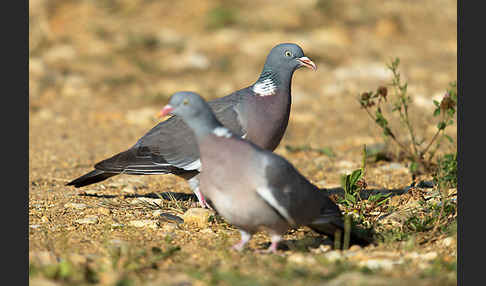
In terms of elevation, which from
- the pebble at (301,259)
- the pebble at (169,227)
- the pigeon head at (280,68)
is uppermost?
the pigeon head at (280,68)

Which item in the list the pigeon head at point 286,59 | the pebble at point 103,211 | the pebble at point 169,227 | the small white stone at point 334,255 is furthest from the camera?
the pigeon head at point 286,59

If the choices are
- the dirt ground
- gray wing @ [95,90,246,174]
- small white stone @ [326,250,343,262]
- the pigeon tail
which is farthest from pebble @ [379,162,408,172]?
small white stone @ [326,250,343,262]

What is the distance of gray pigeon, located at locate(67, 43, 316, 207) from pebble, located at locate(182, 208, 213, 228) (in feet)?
1.55

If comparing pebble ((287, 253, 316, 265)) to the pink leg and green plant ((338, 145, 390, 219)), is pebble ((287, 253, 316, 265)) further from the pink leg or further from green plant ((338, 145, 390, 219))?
green plant ((338, 145, 390, 219))

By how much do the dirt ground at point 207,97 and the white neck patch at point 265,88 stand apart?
1160 millimetres

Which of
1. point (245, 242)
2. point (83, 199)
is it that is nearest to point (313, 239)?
point (245, 242)

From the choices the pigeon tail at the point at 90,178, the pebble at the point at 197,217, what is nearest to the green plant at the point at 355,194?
the pebble at the point at 197,217

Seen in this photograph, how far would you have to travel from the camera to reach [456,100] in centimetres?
595

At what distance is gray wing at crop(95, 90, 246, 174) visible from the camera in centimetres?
543

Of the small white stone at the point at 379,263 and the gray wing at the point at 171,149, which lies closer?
the small white stone at the point at 379,263

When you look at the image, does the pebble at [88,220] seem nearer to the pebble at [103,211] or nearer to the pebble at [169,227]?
the pebble at [103,211]

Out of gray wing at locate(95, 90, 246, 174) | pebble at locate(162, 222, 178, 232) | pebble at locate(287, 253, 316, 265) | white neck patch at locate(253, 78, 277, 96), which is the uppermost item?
white neck patch at locate(253, 78, 277, 96)

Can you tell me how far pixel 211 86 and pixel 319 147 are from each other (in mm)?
3050

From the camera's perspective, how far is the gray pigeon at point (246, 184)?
3.88 m
